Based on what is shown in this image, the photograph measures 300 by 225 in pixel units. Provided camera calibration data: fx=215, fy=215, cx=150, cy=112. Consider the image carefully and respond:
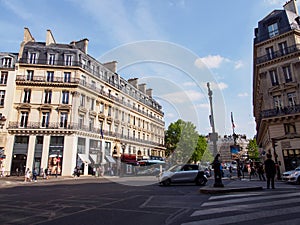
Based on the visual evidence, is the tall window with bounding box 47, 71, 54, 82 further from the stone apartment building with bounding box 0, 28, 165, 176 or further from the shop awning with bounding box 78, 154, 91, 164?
the shop awning with bounding box 78, 154, 91, 164

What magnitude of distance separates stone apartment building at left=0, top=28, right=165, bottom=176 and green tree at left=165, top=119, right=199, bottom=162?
18.4 meters

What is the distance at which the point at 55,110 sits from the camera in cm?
2866

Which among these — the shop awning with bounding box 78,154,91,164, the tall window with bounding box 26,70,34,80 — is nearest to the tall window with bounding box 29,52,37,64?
the tall window with bounding box 26,70,34,80

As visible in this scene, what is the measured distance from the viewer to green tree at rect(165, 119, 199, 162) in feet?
159

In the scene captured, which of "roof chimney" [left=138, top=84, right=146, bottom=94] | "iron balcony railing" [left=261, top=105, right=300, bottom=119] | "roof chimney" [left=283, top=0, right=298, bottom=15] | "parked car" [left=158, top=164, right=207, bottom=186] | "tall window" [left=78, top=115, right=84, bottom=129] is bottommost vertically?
"parked car" [left=158, top=164, right=207, bottom=186]

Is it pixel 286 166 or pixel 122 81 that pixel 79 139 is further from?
pixel 286 166

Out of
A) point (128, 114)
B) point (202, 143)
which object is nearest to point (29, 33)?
point (128, 114)

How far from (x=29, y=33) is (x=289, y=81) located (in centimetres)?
3554

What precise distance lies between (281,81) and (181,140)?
3084cm

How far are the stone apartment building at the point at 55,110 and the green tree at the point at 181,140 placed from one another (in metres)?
18.4

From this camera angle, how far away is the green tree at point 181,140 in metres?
48.6

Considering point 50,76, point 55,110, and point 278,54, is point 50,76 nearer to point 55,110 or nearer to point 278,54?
point 55,110

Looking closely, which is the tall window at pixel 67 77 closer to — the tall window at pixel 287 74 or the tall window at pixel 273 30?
the tall window at pixel 273 30

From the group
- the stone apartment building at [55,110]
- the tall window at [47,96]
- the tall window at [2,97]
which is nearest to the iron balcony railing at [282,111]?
the stone apartment building at [55,110]
